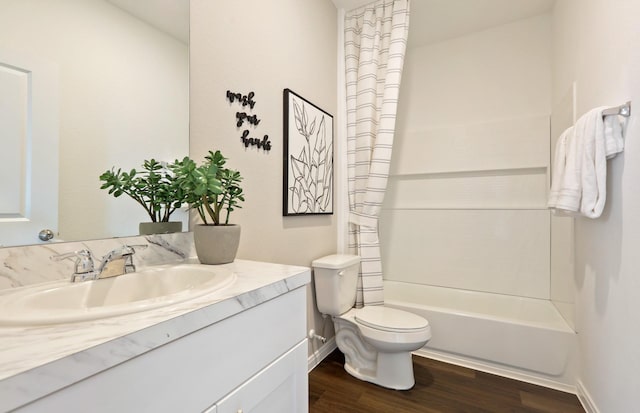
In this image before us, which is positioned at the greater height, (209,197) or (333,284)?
(209,197)

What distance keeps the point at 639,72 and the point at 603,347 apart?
1217 mm

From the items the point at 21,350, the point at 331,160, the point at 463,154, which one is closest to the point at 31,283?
the point at 21,350

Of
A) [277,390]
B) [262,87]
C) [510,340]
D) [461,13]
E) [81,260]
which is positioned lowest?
[510,340]

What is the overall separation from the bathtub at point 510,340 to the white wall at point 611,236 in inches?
4.4

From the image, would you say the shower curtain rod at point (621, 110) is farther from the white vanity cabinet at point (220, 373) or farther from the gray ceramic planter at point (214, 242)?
the gray ceramic planter at point (214, 242)

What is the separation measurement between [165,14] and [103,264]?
37.4 inches

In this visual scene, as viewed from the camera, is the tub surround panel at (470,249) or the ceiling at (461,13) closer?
the ceiling at (461,13)

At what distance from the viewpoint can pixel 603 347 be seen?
1.35 meters

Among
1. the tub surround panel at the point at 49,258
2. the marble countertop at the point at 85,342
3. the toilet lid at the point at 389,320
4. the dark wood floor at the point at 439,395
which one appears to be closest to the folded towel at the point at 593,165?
the toilet lid at the point at 389,320

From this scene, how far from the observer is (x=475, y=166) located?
2514 millimetres

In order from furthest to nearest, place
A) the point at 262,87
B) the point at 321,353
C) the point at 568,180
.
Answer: the point at 321,353, the point at 262,87, the point at 568,180

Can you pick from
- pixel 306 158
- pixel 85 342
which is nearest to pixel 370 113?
pixel 306 158

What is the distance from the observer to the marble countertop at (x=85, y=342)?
372 mm

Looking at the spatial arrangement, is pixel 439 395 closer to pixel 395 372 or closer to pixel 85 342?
pixel 395 372
